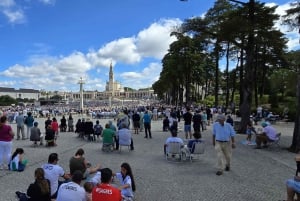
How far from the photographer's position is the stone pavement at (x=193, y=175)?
351 inches

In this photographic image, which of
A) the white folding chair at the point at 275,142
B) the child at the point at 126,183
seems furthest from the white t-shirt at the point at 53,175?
the white folding chair at the point at 275,142

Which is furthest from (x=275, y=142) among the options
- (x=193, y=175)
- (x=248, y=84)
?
(x=193, y=175)

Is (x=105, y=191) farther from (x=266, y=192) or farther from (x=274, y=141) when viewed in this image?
(x=274, y=141)

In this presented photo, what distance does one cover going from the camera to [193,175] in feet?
36.9

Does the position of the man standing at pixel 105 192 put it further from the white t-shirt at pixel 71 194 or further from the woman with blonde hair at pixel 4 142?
the woman with blonde hair at pixel 4 142

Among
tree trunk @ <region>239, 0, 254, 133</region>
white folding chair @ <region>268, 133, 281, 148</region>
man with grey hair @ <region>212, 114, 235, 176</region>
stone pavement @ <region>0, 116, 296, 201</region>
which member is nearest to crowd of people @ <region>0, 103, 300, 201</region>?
man with grey hair @ <region>212, 114, 235, 176</region>

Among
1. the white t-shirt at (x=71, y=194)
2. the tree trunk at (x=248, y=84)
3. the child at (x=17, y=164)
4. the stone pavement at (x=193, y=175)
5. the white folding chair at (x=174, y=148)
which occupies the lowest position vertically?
the stone pavement at (x=193, y=175)

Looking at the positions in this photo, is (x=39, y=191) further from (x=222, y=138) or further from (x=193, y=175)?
(x=222, y=138)

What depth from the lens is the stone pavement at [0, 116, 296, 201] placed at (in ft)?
29.2

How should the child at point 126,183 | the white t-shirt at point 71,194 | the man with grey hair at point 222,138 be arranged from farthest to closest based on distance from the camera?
1. the man with grey hair at point 222,138
2. the child at point 126,183
3. the white t-shirt at point 71,194

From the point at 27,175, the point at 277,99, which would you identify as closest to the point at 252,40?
the point at 27,175

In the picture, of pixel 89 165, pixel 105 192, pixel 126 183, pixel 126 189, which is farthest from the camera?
pixel 89 165

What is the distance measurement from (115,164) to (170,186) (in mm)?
3942

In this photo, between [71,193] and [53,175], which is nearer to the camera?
[71,193]
